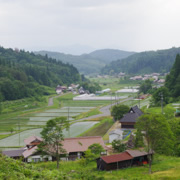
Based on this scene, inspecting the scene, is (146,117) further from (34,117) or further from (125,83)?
(125,83)

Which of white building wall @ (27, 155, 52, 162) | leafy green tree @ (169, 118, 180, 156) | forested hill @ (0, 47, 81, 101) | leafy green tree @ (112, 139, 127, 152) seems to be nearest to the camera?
leafy green tree @ (169, 118, 180, 156)

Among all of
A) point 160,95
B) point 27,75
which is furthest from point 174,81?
point 27,75

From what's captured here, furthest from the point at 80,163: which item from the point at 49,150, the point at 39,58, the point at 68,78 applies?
the point at 39,58

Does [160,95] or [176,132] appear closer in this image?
[176,132]

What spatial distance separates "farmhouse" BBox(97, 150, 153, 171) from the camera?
73.7ft

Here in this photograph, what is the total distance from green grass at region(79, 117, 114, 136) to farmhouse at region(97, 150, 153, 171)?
1667 cm

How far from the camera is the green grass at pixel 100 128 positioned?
4060 centimetres

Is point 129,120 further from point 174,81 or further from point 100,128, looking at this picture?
point 174,81

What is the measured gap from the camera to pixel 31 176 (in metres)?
14.8

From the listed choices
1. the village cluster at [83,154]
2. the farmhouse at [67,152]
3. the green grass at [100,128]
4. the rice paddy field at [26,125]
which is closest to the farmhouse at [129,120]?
the green grass at [100,128]

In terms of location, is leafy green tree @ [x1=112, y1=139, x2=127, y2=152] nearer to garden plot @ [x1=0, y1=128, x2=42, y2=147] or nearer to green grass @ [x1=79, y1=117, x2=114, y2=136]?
green grass @ [x1=79, y1=117, x2=114, y2=136]

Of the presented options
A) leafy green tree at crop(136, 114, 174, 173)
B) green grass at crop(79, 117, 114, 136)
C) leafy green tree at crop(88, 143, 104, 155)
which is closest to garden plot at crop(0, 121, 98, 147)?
green grass at crop(79, 117, 114, 136)

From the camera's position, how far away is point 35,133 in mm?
41750

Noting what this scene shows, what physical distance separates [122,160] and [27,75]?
8984cm
